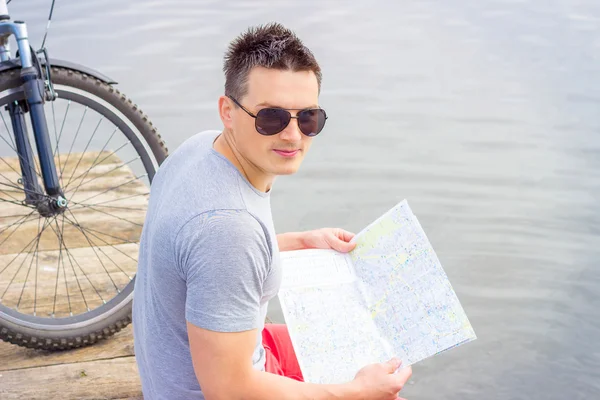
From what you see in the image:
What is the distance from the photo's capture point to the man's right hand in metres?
1.66

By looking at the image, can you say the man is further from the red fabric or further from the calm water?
the calm water

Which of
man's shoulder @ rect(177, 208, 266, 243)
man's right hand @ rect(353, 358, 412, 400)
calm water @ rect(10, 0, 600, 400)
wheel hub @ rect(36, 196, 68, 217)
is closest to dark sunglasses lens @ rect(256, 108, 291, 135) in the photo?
man's shoulder @ rect(177, 208, 266, 243)

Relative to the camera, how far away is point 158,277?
5.10 feet

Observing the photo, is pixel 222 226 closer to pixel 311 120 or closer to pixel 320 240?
pixel 311 120

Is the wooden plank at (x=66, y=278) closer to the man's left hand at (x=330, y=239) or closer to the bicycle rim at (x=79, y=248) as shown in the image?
the bicycle rim at (x=79, y=248)

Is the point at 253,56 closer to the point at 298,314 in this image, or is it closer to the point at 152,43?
the point at 298,314

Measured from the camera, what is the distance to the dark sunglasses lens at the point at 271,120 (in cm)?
156

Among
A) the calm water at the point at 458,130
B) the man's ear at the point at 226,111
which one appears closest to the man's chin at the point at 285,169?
the man's ear at the point at 226,111

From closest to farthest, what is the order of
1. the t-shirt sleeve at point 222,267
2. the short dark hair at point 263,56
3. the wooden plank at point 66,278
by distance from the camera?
the t-shirt sleeve at point 222,267 < the short dark hair at point 263,56 < the wooden plank at point 66,278

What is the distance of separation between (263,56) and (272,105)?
9 centimetres

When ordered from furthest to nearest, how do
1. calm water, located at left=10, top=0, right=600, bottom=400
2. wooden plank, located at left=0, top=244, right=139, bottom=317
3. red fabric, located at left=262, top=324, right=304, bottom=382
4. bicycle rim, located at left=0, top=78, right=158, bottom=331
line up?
1. calm water, located at left=10, top=0, right=600, bottom=400
2. wooden plank, located at left=0, top=244, right=139, bottom=317
3. bicycle rim, located at left=0, top=78, right=158, bottom=331
4. red fabric, located at left=262, top=324, right=304, bottom=382

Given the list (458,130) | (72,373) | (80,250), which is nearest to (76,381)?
(72,373)

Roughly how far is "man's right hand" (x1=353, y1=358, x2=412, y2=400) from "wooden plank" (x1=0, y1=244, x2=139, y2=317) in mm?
→ 1519

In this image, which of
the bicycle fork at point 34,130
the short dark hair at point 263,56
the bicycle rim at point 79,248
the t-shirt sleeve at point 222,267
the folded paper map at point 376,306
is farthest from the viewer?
the bicycle rim at point 79,248
